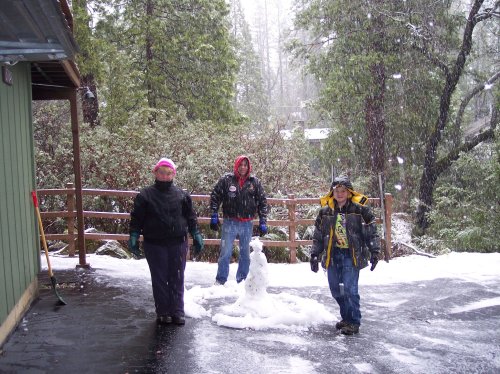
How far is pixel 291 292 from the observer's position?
7250mm

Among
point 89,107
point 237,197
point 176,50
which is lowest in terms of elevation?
point 237,197

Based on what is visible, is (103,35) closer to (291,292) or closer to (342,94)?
(342,94)

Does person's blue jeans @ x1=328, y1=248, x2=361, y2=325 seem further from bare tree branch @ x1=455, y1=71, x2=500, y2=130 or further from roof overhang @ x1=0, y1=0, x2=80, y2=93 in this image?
bare tree branch @ x1=455, y1=71, x2=500, y2=130

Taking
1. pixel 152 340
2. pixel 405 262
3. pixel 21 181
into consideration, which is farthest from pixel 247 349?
pixel 405 262

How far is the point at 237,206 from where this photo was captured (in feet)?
22.8

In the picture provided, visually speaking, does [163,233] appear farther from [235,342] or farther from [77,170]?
[77,170]

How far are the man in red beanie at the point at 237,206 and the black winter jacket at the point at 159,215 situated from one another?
5.28 ft

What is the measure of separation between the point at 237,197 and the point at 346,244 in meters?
2.01

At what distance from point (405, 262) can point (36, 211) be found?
21.7 ft

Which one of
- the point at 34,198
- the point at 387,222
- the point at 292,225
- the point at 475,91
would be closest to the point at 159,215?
the point at 34,198

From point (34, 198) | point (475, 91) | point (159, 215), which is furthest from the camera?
point (475, 91)

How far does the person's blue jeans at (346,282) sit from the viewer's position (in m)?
5.38

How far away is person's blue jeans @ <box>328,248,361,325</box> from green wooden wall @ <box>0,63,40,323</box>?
3191 mm

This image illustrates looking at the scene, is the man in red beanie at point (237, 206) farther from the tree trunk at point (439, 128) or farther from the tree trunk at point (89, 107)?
the tree trunk at point (89, 107)
